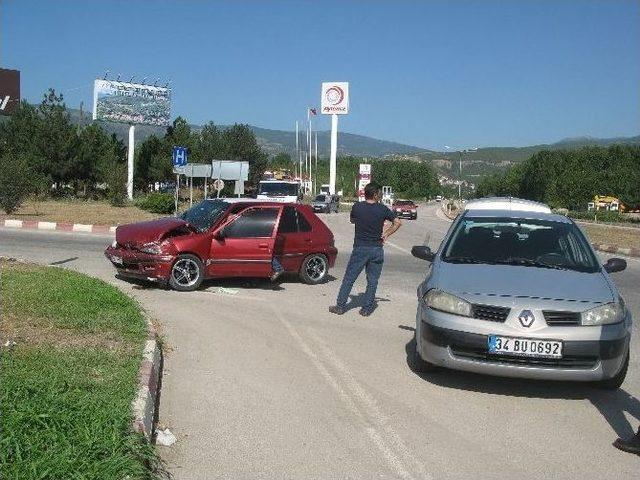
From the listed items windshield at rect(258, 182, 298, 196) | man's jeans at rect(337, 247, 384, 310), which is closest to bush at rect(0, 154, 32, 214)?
windshield at rect(258, 182, 298, 196)

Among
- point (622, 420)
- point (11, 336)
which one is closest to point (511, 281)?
point (622, 420)

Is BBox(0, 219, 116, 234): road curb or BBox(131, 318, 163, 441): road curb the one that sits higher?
BBox(0, 219, 116, 234): road curb

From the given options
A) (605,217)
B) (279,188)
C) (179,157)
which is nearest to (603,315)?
(179,157)

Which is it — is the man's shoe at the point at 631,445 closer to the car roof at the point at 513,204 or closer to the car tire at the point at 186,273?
the car tire at the point at 186,273

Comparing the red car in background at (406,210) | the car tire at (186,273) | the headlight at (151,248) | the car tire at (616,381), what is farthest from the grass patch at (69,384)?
the red car in background at (406,210)

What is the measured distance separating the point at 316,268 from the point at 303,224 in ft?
2.79

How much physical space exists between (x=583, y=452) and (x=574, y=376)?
3.45ft

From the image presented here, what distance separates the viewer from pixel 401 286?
13.0m

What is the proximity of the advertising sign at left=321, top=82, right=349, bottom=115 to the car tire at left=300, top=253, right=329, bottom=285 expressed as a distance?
2311 inches

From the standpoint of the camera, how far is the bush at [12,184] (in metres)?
26.0

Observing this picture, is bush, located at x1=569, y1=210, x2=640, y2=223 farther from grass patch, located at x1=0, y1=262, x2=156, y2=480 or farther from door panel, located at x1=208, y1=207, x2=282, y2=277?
grass patch, located at x1=0, y1=262, x2=156, y2=480

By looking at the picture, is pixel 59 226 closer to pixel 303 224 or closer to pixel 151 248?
pixel 303 224

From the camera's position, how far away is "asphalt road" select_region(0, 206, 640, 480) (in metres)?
4.66

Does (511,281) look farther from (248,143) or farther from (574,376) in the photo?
(248,143)
